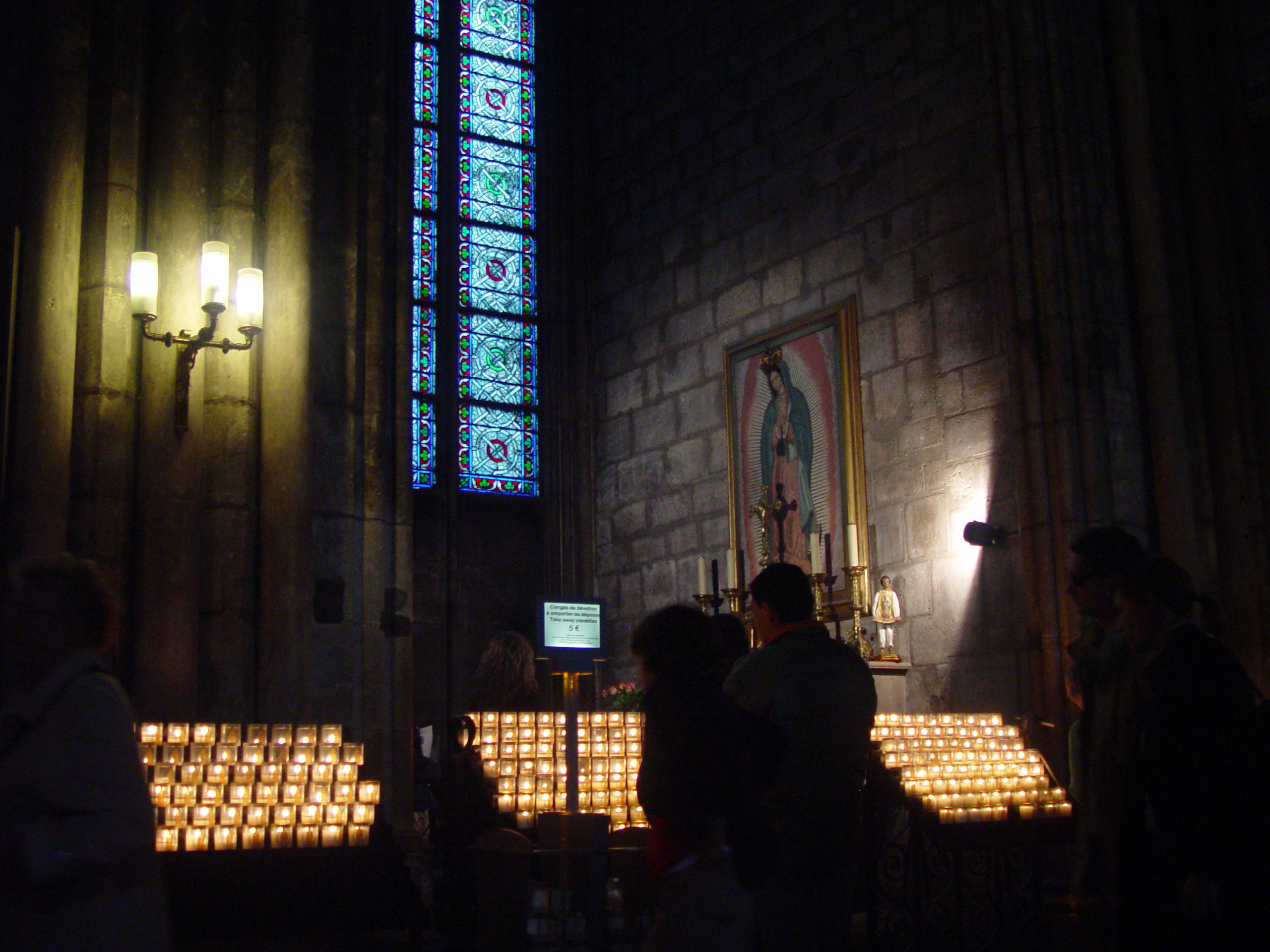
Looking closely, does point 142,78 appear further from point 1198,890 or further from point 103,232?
point 1198,890

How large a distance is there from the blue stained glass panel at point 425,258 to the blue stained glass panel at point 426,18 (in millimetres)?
2106

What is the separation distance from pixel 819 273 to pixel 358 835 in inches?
302

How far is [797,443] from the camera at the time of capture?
11.8m

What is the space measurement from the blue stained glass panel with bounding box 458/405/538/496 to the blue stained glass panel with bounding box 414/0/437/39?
4.10 metres

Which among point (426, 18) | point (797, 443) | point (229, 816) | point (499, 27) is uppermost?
point (499, 27)

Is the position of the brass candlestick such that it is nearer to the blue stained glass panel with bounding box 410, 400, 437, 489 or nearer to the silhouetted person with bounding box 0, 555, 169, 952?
the blue stained glass panel with bounding box 410, 400, 437, 489

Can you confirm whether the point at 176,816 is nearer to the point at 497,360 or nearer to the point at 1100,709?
the point at 1100,709

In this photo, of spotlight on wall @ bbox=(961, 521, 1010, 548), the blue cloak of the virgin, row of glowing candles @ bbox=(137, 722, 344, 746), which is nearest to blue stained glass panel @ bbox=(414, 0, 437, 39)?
the blue cloak of the virgin

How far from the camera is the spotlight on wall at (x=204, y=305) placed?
6613 mm

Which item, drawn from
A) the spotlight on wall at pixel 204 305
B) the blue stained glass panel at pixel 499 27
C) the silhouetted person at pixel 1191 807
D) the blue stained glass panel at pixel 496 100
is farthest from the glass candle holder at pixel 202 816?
the blue stained glass panel at pixel 499 27

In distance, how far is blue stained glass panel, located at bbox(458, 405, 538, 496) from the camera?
13.8 meters

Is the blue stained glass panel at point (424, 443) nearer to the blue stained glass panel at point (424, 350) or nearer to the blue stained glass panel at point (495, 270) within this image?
the blue stained glass panel at point (424, 350)

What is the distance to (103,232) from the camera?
6816 mm

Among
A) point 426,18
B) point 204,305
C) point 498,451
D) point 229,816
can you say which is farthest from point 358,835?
point 426,18
